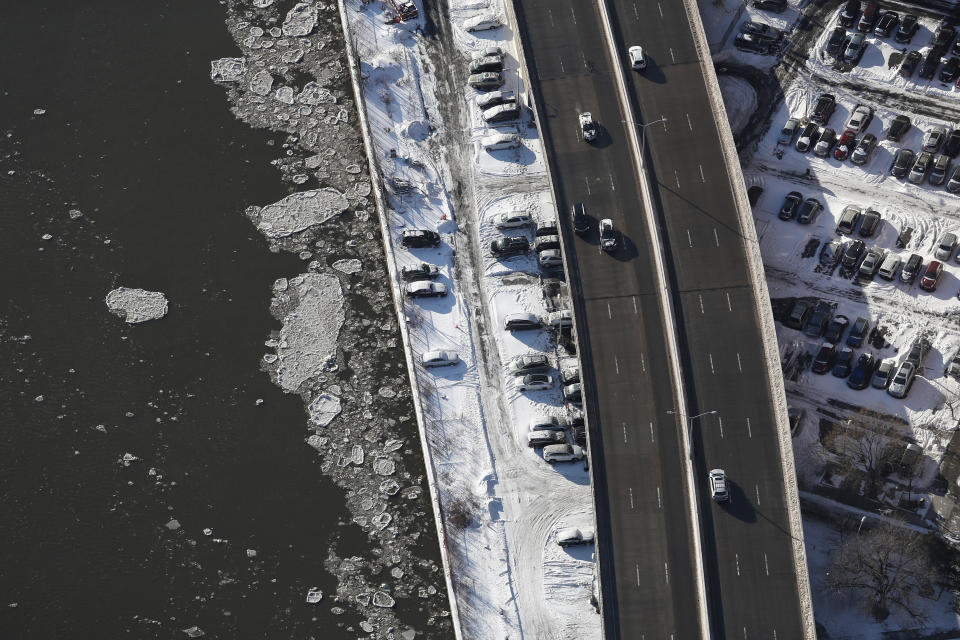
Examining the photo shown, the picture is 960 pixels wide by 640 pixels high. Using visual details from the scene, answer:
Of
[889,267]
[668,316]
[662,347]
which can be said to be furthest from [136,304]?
[889,267]

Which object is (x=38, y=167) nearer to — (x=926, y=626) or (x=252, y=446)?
(x=252, y=446)

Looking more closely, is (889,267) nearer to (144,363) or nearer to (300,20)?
(300,20)

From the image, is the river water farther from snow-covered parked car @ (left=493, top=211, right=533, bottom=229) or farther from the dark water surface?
snow-covered parked car @ (left=493, top=211, right=533, bottom=229)

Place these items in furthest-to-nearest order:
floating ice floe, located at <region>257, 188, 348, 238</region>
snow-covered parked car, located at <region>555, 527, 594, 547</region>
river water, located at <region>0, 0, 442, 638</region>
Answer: floating ice floe, located at <region>257, 188, 348, 238</region> → river water, located at <region>0, 0, 442, 638</region> → snow-covered parked car, located at <region>555, 527, 594, 547</region>

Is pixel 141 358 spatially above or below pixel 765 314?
below

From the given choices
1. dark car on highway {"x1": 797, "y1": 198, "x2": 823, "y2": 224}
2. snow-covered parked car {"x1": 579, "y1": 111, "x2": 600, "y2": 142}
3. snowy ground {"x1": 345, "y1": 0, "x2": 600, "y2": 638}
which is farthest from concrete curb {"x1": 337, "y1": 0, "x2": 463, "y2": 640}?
dark car on highway {"x1": 797, "y1": 198, "x2": 823, "y2": 224}

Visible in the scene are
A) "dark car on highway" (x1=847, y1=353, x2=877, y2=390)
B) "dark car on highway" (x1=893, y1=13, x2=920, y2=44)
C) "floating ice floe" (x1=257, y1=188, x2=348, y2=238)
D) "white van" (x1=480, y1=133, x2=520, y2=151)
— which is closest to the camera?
"dark car on highway" (x1=847, y1=353, x2=877, y2=390)

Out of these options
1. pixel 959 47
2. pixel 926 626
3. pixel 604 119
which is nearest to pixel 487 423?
pixel 604 119
